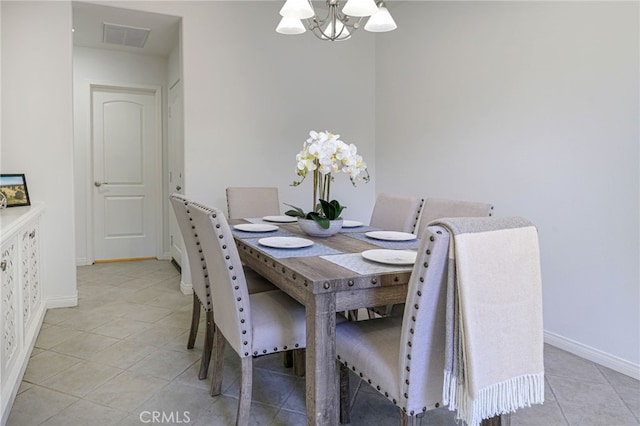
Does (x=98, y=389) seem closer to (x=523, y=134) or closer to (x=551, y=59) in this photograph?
(x=523, y=134)

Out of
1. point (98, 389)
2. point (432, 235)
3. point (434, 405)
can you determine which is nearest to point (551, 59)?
point (432, 235)

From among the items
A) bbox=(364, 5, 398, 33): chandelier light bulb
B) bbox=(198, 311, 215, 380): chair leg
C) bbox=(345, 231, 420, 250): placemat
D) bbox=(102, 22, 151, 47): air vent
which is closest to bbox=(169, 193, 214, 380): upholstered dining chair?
bbox=(198, 311, 215, 380): chair leg

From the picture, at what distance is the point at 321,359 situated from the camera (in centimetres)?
146

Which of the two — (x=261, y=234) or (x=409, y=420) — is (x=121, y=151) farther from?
(x=409, y=420)

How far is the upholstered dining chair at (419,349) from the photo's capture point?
125 centimetres

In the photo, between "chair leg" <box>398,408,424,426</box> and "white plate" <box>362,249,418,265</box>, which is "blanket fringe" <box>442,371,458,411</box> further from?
"white plate" <box>362,249,418,265</box>

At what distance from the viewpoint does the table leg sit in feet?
4.72

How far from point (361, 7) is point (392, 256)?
4.10 ft

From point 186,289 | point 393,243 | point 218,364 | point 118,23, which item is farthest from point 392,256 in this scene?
point 118,23

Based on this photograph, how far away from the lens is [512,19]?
2.94 m

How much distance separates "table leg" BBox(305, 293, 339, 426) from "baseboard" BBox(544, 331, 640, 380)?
6.01 feet

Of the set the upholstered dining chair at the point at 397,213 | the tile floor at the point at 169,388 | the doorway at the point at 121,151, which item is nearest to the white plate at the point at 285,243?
the tile floor at the point at 169,388

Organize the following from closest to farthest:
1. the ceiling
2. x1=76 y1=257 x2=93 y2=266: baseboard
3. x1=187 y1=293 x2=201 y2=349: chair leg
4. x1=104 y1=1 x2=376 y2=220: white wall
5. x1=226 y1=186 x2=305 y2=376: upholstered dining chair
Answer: x1=187 y1=293 x2=201 y2=349: chair leg
x1=226 y1=186 x2=305 y2=376: upholstered dining chair
the ceiling
x1=104 y1=1 x2=376 y2=220: white wall
x1=76 y1=257 x2=93 y2=266: baseboard

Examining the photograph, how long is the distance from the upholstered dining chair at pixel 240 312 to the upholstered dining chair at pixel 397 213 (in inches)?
40.2
